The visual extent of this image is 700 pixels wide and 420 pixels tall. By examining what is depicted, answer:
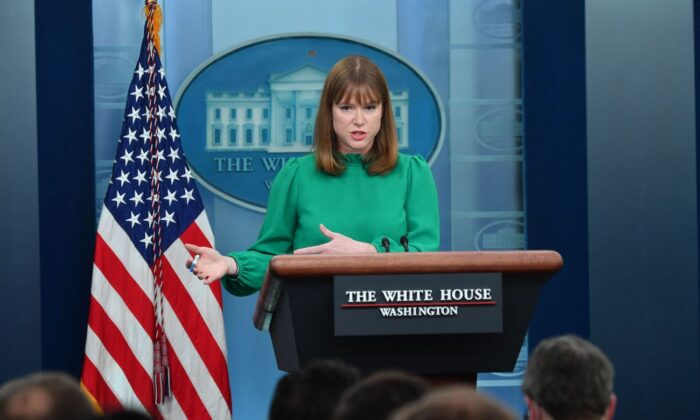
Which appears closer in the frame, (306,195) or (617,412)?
(306,195)

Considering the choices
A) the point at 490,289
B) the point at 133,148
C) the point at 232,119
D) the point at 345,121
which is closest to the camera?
the point at 490,289

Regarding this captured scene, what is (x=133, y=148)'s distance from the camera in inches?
215

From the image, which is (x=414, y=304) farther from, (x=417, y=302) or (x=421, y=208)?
(x=421, y=208)

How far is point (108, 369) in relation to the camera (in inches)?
210

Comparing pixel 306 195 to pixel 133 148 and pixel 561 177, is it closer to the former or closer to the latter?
pixel 133 148

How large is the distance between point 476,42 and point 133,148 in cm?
176

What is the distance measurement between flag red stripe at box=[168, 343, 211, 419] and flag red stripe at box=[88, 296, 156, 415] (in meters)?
0.11

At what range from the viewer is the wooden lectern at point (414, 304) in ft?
9.47

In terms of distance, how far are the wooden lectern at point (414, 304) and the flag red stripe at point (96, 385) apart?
2.44 m

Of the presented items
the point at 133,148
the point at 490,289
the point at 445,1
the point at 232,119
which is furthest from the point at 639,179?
the point at 490,289

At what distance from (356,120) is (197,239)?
6.58ft

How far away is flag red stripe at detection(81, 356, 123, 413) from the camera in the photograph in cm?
528

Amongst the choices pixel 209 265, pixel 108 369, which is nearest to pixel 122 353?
pixel 108 369

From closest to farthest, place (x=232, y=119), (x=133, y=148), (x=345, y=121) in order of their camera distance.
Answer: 1. (x=345, y=121)
2. (x=133, y=148)
3. (x=232, y=119)
